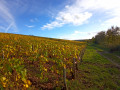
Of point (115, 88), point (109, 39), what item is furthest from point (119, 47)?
point (115, 88)

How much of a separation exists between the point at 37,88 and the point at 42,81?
2.33 feet

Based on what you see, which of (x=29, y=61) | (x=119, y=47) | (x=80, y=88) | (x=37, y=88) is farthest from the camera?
(x=119, y=47)

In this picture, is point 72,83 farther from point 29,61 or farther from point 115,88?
point 29,61

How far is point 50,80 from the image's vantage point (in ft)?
16.8

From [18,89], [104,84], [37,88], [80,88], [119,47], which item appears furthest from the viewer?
[119,47]

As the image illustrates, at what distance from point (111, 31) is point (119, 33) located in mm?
3718

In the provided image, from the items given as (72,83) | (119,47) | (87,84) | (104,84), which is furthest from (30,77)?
(119,47)

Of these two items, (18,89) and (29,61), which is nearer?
(18,89)

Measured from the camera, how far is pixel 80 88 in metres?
4.67

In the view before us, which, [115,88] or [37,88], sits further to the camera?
[115,88]

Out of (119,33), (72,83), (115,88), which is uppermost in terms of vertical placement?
(119,33)

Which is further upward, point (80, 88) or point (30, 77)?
point (30, 77)

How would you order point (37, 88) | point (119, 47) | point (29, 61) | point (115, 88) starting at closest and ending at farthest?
1. point (37, 88)
2. point (115, 88)
3. point (29, 61)
4. point (119, 47)

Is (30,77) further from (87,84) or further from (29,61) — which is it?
(87,84)
